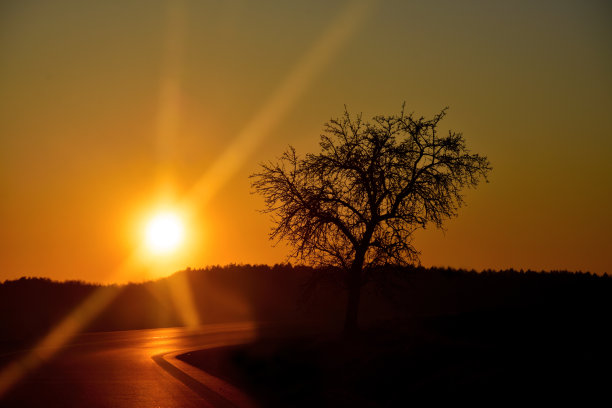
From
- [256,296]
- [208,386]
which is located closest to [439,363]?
[208,386]

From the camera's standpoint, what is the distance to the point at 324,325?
34.4m

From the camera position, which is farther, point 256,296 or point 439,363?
point 256,296

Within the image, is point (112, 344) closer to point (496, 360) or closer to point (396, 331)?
point (396, 331)

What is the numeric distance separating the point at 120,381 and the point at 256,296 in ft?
129

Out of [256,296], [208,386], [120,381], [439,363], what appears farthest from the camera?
[256,296]

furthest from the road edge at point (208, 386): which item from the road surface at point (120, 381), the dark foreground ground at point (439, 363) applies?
the dark foreground ground at point (439, 363)

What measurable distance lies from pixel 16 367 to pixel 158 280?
4293cm

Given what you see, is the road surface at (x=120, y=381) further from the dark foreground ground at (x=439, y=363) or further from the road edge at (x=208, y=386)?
the dark foreground ground at (x=439, y=363)

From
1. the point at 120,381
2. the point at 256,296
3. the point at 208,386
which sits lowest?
the point at 208,386

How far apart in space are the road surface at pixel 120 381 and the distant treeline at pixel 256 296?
6.50 metres

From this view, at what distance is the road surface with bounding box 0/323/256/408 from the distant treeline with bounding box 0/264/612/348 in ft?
21.3

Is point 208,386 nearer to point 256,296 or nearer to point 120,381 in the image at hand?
point 120,381

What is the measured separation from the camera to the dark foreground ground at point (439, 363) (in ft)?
39.1

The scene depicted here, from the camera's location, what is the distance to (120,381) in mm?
16391
